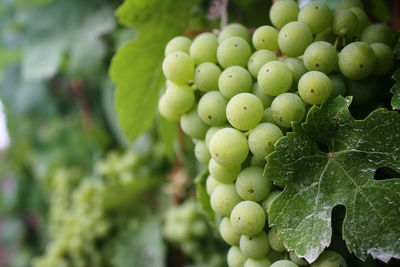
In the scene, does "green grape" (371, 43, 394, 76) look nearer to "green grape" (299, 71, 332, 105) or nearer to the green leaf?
"green grape" (299, 71, 332, 105)

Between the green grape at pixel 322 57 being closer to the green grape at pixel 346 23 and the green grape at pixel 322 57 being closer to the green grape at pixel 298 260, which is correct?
the green grape at pixel 346 23

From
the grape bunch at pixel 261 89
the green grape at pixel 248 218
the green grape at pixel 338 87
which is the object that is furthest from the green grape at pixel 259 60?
the green grape at pixel 248 218

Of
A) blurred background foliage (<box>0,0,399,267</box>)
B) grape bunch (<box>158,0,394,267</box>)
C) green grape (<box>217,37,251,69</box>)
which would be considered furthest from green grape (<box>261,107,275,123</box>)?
blurred background foliage (<box>0,0,399,267</box>)

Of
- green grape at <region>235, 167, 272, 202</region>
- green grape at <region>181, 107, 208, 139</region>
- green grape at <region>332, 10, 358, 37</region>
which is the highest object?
green grape at <region>332, 10, 358, 37</region>

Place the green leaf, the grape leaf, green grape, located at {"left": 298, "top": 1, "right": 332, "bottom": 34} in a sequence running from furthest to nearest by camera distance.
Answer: the green leaf
green grape, located at {"left": 298, "top": 1, "right": 332, "bottom": 34}
the grape leaf

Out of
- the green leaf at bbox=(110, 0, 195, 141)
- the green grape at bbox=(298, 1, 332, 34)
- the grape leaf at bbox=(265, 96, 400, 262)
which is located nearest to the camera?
the grape leaf at bbox=(265, 96, 400, 262)

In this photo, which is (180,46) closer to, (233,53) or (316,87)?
(233,53)

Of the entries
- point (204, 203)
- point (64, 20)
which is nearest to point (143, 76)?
point (204, 203)
